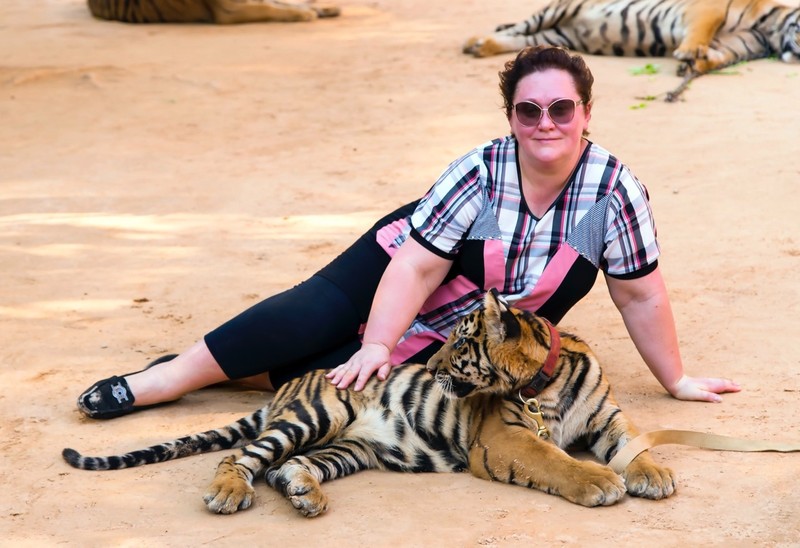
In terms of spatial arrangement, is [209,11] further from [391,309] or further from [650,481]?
[650,481]

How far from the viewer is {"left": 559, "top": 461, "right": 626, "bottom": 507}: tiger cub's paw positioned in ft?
11.3

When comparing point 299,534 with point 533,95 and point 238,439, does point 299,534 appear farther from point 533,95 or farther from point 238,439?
point 533,95

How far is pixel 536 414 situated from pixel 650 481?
0.50m

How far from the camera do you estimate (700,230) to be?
6148 millimetres

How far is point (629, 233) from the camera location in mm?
4004

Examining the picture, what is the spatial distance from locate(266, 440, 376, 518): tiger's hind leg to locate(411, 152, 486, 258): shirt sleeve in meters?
0.78

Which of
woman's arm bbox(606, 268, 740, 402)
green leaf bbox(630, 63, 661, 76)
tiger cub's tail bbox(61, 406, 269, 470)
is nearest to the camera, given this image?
tiger cub's tail bbox(61, 406, 269, 470)

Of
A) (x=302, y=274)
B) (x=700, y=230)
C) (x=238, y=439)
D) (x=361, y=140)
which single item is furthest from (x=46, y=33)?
(x=238, y=439)

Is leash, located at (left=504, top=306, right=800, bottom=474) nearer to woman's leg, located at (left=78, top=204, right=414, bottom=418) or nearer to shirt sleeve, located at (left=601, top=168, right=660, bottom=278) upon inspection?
shirt sleeve, located at (left=601, top=168, right=660, bottom=278)

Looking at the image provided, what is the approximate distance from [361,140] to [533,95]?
4.39 m

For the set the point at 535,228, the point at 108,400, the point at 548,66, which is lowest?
the point at 108,400

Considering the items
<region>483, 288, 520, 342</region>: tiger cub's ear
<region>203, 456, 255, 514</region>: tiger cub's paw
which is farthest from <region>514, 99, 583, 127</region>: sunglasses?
<region>203, 456, 255, 514</region>: tiger cub's paw

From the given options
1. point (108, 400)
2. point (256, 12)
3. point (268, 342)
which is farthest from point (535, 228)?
point (256, 12)

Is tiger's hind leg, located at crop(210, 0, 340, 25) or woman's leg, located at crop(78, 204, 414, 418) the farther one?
tiger's hind leg, located at crop(210, 0, 340, 25)
